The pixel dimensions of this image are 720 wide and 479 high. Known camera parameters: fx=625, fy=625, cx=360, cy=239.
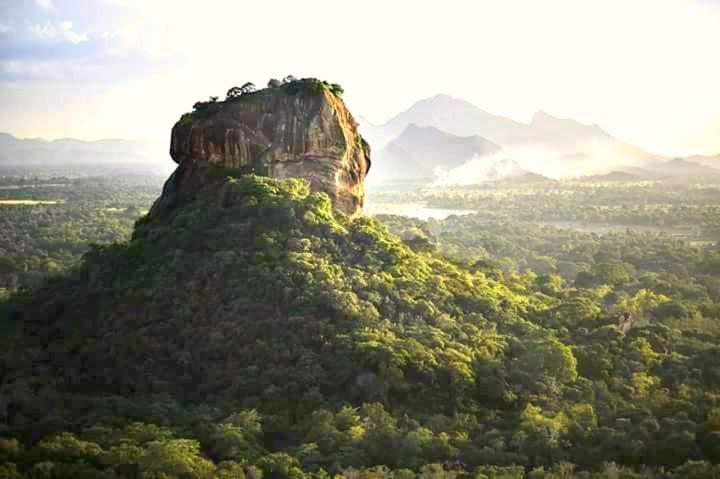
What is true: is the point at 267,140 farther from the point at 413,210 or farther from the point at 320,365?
the point at 413,210

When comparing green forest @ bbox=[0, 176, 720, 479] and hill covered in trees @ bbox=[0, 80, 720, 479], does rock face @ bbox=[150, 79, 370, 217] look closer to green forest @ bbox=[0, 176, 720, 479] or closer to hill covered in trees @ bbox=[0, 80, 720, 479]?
hill covered in trees @ bbox=[0, 80, 720, 479]

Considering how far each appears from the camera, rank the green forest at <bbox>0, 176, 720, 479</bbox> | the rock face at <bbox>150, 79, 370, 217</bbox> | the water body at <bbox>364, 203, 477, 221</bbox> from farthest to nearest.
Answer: the water body at <bbox>364, 203, 477, 221</bbox> < the rock face at <bbox>150, 79, 370, 217</bbox> < the green forest at <bbox>0, 176, 720, 479</bbox>

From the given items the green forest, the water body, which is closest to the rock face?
the green forest

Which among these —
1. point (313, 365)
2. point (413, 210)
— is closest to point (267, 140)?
point (313, 365)

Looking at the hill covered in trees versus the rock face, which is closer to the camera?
the hill covered in trees

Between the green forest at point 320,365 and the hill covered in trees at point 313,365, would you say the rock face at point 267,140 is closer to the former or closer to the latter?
the hill covered in trees at point 313,365

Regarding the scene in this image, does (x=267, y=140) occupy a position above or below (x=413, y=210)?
above

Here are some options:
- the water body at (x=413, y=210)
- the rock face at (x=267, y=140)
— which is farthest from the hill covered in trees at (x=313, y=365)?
the water body at (x=413, y=210)
